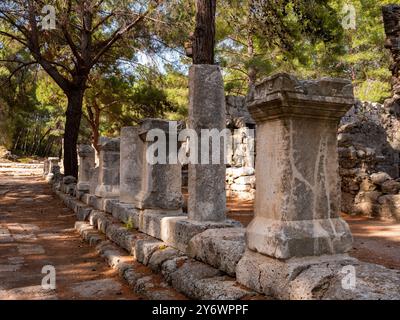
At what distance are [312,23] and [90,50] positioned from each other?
9.03m

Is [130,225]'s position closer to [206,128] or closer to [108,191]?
[206,128]

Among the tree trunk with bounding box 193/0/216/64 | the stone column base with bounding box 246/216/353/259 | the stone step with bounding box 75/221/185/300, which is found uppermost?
the tree trunk with bounding box 193/0/216/64

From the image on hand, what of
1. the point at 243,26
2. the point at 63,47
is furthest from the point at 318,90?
the point at 63,47

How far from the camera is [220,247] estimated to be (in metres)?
3.69

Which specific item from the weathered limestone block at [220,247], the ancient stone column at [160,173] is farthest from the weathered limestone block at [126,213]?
the weathered limestone block at [220,247]

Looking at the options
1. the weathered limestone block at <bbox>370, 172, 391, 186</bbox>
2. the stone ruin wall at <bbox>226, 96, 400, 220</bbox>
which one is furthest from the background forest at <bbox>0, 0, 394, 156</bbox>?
the weathered limestone block at <bbox>370, 172, 391, 186</bbox>

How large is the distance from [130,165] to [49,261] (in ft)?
7.64

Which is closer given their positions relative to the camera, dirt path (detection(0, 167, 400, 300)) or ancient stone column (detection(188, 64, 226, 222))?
dirt path (detection(0, 167, 400, 300))

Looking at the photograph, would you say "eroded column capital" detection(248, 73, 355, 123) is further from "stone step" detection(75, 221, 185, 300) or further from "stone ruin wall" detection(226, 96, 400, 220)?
"stone ruin wall" detection(226, 96, 400, 220)

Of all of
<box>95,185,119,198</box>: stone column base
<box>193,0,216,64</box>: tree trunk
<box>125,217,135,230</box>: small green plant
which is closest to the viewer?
<box>125,217,135,230</box>: small green plant

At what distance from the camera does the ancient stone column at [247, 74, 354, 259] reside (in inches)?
114

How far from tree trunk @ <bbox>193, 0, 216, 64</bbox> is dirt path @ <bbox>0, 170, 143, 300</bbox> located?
398 centimetres

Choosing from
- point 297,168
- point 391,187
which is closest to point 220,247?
point 297,168

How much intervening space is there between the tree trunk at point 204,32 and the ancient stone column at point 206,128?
10.3 ft
